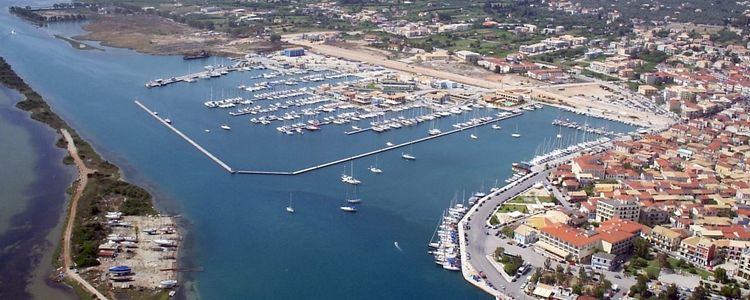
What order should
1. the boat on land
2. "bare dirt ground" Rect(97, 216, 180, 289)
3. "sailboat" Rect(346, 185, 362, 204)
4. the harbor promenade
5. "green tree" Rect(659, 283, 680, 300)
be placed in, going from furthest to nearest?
the boat on land
"sailboat" Rect(346, 185, 362, 204)
"bare dirt ground" Rect(97, 216, 180, 289)
the harbor promenade
"green tree" Rect(659, 283, 680, 300)

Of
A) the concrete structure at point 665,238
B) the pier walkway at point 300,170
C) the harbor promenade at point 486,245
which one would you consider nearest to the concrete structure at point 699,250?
the concrete structure at point 665,238

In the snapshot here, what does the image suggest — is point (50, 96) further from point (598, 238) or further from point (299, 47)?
point (598, 238)

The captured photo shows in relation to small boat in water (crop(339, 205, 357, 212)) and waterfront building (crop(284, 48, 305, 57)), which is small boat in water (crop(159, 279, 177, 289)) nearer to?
small boat in water (crop(339, 205, 357, 212))

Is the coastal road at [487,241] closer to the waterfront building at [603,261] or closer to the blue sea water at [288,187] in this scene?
the blue sea water at [288,187]

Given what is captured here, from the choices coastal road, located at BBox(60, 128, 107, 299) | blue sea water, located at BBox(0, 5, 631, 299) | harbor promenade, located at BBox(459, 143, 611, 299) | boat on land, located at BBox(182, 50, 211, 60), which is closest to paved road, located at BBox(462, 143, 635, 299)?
harbor promenade, located at BBox(459, 143, 611, 299)

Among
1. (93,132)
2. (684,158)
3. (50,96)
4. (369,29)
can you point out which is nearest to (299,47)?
(369,29)
